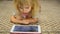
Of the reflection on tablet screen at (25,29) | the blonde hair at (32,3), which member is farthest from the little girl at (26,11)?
the reflection on tablet screen at (25,29)

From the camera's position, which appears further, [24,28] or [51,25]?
[51,25]

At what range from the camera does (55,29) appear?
1.35 metres

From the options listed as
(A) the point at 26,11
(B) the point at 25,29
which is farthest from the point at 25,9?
(B) the point at 25,29

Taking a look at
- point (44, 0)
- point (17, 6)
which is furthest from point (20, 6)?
point (44, 0)

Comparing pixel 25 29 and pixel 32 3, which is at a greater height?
pixel 32 3

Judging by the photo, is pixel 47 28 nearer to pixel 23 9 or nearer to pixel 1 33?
pixel 23 9

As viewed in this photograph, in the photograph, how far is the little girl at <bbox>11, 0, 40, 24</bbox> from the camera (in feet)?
4.47

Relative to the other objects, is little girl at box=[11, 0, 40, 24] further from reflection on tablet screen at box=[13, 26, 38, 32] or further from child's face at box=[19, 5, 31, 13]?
reflection on tablet screen at box=[13, 26, 38, 32]

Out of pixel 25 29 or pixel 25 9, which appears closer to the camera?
pixel 25 29

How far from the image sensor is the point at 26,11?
1.39 m

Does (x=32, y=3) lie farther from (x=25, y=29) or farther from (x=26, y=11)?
(x=25, y=29)

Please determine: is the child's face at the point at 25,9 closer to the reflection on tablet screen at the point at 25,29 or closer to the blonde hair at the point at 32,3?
the blonde hair at the point at 32,3

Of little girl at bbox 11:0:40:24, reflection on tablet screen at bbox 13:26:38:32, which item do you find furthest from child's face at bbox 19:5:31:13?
reflection on tablet screen at bbox 13:26:38:32

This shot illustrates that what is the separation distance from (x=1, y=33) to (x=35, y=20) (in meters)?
0.38
